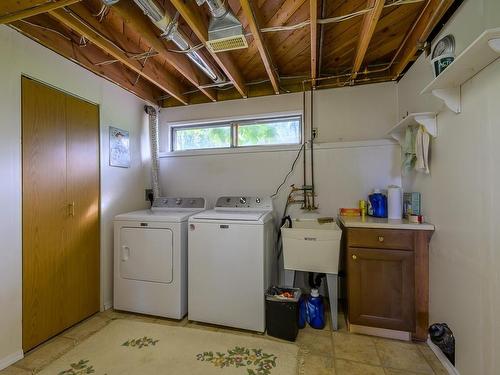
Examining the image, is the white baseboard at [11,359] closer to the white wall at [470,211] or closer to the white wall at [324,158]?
the white wall at [324,158]

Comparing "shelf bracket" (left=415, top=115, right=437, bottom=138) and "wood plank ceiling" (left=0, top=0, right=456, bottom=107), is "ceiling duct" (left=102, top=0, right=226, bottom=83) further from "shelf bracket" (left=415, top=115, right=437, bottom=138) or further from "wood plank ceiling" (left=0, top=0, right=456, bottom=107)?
"shelf bracket" (left=415, top=115, right=437, bottom=138)

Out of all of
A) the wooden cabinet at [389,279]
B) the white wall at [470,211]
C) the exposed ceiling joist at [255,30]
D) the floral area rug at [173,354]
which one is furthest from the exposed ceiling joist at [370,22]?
the floral area rug at [173,354]

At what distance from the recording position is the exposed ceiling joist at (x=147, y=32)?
1.57 meters

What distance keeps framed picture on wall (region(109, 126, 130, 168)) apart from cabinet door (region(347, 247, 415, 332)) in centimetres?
249

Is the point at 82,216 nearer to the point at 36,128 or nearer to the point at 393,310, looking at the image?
the point at 36,128

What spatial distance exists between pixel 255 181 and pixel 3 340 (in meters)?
2.40

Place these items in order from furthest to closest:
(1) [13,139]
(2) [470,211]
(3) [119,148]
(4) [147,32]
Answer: (3) [119,148] < (4) [147,32] < (1) [13,139] < (2) [470,211]

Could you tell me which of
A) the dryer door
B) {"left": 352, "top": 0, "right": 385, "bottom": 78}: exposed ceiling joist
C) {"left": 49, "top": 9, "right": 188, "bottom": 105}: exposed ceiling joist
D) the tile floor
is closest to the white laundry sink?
the tile floor

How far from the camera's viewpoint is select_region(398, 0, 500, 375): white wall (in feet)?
3.96

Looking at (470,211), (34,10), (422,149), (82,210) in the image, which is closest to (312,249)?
(470,211)

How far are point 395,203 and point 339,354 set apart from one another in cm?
135

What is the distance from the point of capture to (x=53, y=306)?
194 centimetres

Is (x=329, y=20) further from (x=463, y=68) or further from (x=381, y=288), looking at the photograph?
(x=381, y=288)

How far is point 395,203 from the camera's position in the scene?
2.17m
